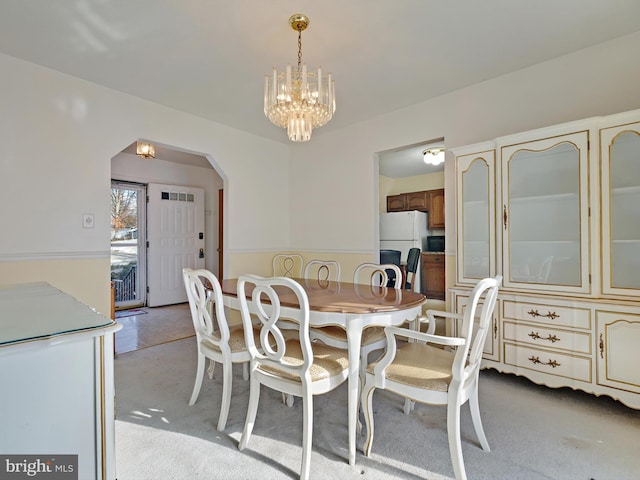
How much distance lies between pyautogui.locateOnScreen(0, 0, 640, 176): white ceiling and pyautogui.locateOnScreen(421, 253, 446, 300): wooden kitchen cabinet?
3290 millimetres

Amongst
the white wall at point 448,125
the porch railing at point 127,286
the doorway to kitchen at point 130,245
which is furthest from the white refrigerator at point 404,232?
the porch railing at point 127,286

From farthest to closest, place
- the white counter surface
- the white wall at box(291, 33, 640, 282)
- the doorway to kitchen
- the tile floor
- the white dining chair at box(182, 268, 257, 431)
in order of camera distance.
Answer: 1. the doorway to kitchen
2. the tile floor
3. the white wall at box(291, 33, 640, 282)
4. the white dining chair at box(182, 268, 257, 431)
5. the white counter surface

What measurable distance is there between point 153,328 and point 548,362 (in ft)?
13.5

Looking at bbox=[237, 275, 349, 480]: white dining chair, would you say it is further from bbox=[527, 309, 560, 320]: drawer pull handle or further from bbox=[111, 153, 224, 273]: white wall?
bbox=[111, 153, 224, 273]: white wall

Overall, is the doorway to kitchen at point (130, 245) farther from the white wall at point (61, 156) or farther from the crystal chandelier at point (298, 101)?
the crystal chandelier at point (298, 101)

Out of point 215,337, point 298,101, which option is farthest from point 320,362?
point 298,101

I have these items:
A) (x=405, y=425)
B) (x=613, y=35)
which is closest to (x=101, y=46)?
(x=405, y=425)

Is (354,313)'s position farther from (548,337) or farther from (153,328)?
(153,328)

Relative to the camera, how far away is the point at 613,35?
7.45 feet

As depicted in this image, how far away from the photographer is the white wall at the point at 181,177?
4942 millimetres

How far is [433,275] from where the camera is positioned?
5.71 meters

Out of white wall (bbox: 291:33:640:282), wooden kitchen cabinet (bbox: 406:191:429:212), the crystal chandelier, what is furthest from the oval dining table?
wooden kitchen cabinet (bbox: 406:191:429:212)

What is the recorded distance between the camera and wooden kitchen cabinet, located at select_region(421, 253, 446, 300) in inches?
221

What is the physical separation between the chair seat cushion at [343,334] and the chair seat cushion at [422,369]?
9.0 inches
